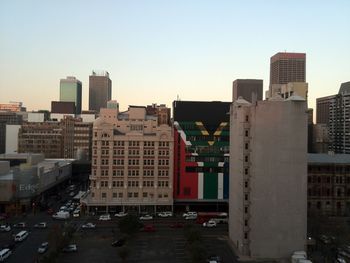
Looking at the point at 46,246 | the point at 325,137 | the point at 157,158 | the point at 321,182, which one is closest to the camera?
the point at 46,246

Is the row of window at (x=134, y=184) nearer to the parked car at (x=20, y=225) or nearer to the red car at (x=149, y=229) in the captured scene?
the red car at (x=149, y=229)

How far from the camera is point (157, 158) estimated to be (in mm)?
71812

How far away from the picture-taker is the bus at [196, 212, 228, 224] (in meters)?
65.9

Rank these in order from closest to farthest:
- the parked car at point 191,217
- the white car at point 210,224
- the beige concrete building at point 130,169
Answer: the white car at point 210,224
the parked car at point 191,217
the beige concrete building at point 130,169

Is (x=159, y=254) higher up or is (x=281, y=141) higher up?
(x=281, y=141)

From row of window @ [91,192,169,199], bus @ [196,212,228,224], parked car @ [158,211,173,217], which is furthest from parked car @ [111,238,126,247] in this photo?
row of window @ [91,192,169,199]

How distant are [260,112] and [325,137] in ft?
395

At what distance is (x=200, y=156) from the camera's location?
73562 mm

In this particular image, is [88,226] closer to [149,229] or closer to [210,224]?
[149,229]

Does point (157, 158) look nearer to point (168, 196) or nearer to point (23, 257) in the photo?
point (168, 196)

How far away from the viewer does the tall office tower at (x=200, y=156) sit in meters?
73.4

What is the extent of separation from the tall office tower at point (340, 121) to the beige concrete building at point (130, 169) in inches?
3610

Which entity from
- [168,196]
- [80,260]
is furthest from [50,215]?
[80,260]

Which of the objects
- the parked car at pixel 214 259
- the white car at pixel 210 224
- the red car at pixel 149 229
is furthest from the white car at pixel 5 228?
the parked car at pixel 214 259
